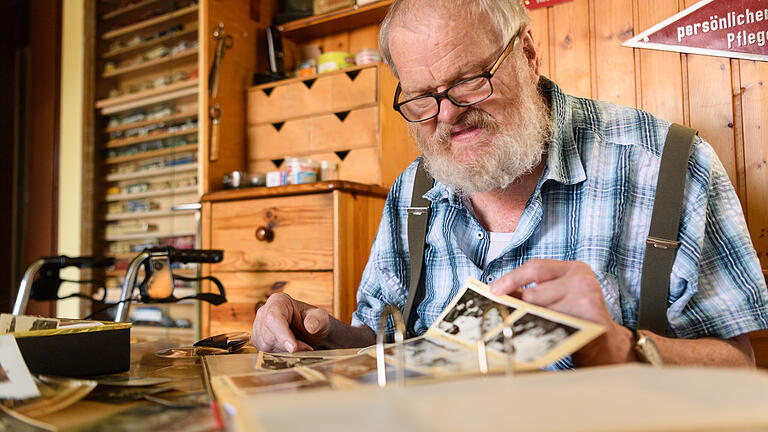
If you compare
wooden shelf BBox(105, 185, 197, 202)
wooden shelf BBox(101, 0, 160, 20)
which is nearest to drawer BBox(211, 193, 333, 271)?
wooden shelf BBox(105, 185, 197, 202)

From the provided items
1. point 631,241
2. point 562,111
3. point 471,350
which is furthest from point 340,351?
point 562,111

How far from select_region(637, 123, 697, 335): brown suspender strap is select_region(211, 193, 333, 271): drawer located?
1050mm

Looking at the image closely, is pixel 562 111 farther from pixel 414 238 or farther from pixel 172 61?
pixel 172 61

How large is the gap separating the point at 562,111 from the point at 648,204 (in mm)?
244

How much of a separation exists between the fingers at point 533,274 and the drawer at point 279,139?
1.63 m

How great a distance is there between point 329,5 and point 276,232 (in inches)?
36.7

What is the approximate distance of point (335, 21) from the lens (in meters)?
2.26

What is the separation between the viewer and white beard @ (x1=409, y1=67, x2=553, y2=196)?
1041 millimetres

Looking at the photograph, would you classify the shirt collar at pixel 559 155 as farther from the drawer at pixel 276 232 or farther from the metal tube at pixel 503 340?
the drawer at pixel 276 232

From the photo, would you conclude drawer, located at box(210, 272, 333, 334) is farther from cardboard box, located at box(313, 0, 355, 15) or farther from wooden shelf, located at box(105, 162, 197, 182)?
cardboard box, located at box(313, 0, 355, 15)

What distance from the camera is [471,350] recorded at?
2.00 ft

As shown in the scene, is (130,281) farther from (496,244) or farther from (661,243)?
(661,243)

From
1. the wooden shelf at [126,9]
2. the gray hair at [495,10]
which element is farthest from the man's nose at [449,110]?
the wooden shelf at [126,9]

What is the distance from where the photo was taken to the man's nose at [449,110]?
1018 mm
